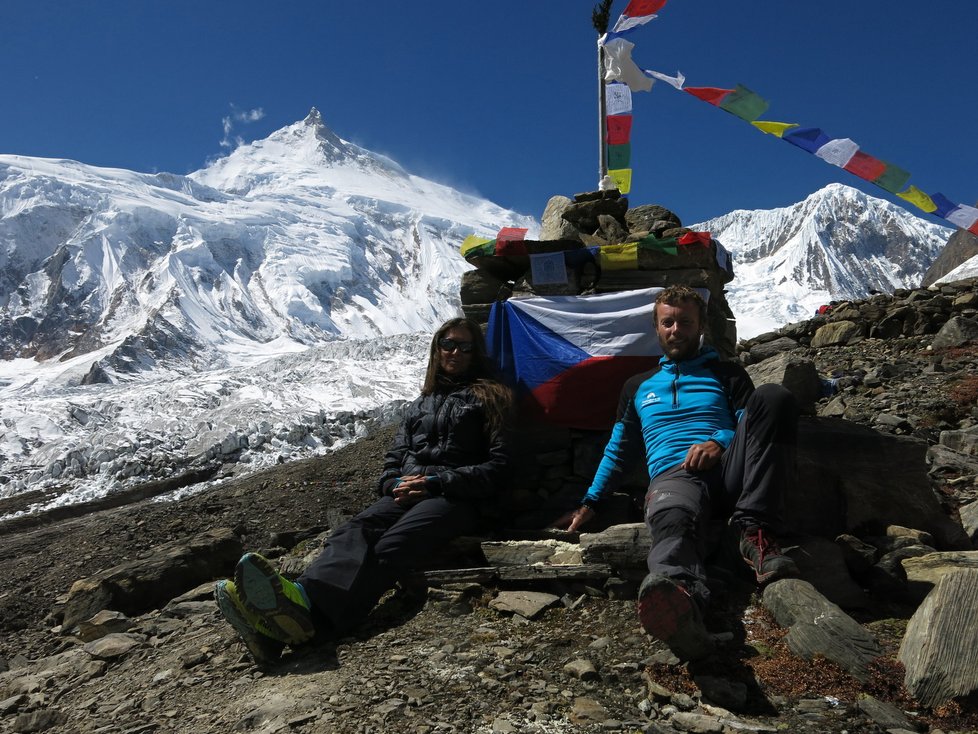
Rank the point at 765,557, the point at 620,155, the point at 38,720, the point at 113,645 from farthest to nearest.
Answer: the point at 620,155 → the point at 113,645 → the point at 38,720 → the point at 765,557

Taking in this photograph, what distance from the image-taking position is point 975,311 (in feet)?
46.4

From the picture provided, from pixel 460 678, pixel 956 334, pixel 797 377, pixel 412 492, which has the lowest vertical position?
pixel 460 678

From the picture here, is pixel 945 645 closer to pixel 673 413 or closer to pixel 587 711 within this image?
pixel 587 711

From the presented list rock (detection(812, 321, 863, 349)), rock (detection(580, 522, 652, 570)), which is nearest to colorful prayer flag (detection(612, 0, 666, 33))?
rock (detection(580, 522, 652, 570))

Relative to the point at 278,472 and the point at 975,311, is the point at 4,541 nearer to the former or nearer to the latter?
the point at 278,472

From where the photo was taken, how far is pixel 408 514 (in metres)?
4.12

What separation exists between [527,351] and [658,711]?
11.2ft

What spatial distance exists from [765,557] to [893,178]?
616 centimetres

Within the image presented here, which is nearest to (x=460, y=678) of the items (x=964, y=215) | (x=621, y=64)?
(x=621, y=64)

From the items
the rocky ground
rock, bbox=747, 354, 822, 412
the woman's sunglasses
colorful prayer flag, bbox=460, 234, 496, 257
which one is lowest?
the rocky ground

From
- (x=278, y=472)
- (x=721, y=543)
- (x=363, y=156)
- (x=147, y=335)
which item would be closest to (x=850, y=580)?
(x=721, y=543)

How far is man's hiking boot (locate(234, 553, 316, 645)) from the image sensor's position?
3.31 metres

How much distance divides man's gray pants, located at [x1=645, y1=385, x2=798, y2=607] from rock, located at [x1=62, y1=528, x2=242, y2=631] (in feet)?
13.1

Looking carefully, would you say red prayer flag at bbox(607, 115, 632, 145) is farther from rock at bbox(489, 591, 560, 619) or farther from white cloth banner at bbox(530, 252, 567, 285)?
rock at bbox(489, 591, 560, 619)
